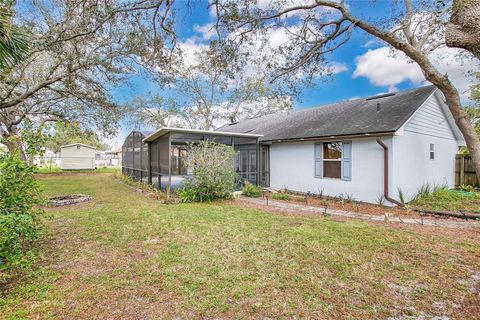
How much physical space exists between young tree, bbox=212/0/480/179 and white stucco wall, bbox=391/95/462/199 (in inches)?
65.8

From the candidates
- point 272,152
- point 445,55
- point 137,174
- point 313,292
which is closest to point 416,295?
point 313,292

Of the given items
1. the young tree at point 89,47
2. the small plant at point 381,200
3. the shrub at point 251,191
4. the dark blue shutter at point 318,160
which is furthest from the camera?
the shrub at point 251,191

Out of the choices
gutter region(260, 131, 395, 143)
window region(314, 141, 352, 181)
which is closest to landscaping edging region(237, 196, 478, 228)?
window region(314, 141, 352, 181)

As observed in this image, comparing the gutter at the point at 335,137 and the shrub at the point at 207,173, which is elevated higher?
the gutter at the point at 335,137

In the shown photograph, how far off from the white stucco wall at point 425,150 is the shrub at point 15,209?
30.2 feet

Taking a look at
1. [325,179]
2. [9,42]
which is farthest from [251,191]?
[9,42]

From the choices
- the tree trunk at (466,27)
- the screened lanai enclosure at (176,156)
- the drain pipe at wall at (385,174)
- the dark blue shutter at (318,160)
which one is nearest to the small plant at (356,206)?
the drain pipe at wall at (385,174)

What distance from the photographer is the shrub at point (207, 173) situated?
8.34 metres

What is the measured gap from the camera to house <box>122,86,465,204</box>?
8.05m

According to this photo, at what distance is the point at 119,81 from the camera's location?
11.0m

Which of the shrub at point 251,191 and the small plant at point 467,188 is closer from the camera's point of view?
the shrub at point 251,191

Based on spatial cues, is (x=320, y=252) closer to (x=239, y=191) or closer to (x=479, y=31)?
(x=479, y=31)

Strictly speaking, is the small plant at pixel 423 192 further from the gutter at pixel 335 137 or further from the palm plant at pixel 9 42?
the palm plant at pixel 9 42

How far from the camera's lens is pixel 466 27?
7.20 feet
